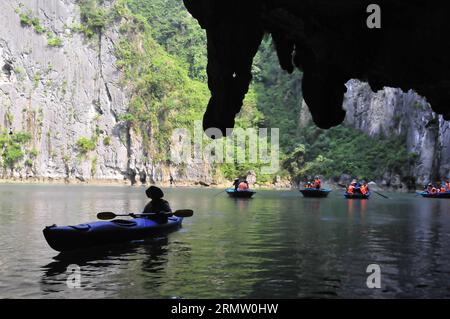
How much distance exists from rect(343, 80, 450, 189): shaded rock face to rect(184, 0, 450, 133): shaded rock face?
166 feet

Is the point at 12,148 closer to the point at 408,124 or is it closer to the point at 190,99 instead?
the point at 190,99

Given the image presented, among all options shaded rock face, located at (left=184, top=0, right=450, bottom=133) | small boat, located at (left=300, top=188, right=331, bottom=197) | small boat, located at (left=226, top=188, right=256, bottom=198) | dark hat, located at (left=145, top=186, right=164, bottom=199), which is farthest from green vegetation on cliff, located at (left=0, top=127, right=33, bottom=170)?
shaded rock face, located at (left=184, top=0, right=450, bottom=133)

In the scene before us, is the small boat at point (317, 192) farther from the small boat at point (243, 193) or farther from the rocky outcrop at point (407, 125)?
the rocky outcrop at point (407, 125)

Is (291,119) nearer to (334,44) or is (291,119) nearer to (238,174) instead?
(238,174)

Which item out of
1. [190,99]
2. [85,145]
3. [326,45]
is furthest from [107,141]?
[326,45]

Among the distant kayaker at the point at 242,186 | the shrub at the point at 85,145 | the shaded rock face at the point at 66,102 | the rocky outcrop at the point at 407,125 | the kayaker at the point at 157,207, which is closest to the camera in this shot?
the kayaker at the point at 157,207

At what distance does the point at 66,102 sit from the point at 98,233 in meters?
96.7

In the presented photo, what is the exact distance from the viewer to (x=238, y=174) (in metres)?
103

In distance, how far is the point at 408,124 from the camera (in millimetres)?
79625

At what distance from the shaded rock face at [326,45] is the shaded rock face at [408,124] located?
1990 inches

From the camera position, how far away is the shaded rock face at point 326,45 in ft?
34.2

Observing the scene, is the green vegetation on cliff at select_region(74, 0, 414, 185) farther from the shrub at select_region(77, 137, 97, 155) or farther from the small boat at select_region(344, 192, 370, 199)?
the small boat at select_region(344, 192, 370, 199)

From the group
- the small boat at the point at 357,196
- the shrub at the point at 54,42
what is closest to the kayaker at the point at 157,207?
the small boat at the point at 357,196

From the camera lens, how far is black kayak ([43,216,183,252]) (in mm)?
15013
